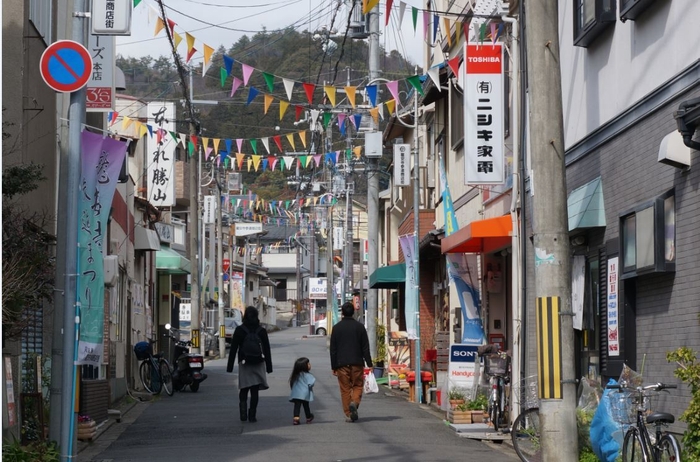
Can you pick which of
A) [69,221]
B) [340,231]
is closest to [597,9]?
[69,221]

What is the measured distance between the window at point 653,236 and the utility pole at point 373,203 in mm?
19019

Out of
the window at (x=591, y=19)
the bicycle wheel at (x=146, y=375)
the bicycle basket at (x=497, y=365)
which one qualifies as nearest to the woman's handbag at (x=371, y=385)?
the bicycle wheel at (x=146, y=375)

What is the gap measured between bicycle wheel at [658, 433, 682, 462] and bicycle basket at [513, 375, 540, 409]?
15.6 ft

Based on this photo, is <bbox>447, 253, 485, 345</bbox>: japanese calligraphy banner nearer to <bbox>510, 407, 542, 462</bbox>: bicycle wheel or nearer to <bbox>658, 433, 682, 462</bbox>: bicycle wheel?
<bbox>510, 407, 542, 462</bbox>: bicycle wheel

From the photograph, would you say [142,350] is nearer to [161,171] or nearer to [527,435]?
[161,171]

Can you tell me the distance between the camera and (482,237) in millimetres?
16766

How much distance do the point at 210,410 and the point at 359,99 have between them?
22.2 meters

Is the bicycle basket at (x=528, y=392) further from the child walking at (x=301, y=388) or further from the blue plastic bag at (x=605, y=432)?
the child walking at (x=301, y=388)

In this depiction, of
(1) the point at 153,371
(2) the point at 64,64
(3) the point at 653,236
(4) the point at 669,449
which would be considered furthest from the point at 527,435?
(1) the point at 153,371

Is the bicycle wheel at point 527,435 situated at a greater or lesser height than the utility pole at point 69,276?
lesser

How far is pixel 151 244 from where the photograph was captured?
2675cm

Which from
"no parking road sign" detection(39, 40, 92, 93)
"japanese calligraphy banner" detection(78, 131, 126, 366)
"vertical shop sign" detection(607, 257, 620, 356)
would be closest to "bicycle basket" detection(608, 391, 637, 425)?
"vertical shop sign" detection(607, 257, 620, 356)

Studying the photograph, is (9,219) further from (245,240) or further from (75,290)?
(245,240)

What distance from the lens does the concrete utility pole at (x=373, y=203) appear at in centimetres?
3005
